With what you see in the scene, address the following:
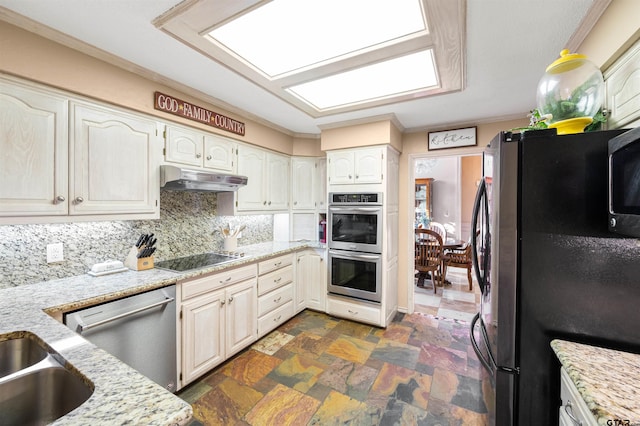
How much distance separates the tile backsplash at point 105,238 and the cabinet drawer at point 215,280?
23.0 inches

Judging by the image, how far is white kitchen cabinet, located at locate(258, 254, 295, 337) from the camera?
2.73m

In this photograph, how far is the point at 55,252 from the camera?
5.72 feet

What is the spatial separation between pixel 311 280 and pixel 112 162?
2434mm

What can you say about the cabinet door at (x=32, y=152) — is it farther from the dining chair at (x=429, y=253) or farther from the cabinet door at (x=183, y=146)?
the dining chair at (x=429, y=253)

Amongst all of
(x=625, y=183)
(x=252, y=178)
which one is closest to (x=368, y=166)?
(x=252, y=178)

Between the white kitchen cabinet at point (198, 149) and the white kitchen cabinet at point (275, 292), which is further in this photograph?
the white kitchen cabinet at point (275, 292)

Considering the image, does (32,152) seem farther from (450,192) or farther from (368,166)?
(450,192)

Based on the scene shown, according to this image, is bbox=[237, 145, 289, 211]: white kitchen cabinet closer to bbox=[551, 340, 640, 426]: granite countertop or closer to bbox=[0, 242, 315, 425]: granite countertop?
bbox=[0, 242, 315, 425]: granite countertop

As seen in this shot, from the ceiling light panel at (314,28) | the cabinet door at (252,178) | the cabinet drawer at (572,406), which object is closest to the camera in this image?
the cabinet drawer at (572,406)

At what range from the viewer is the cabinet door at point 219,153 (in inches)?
98.0

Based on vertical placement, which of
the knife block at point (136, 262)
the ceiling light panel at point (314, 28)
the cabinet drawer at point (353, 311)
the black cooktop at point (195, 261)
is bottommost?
the cabinet drawer at point (353, 311)

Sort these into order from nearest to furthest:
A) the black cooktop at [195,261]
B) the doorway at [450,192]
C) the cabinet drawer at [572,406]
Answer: the cabinet drawer at [572,406]
the black cooktop at [195,261]
the doorway at [450,192]

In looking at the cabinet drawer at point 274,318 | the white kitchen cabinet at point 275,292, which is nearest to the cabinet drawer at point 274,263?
the white kitchen cabinet at point 275,292

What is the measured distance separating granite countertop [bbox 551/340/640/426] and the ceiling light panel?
1.66 metres
